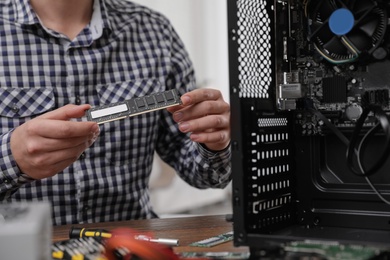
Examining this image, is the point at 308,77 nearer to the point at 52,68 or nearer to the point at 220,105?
the point at 220,105

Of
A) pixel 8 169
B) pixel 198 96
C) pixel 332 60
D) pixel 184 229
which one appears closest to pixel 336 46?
pixel 332 60

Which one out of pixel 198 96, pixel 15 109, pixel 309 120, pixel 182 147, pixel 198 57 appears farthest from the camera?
pixel 198 57

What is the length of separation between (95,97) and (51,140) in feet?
1.39

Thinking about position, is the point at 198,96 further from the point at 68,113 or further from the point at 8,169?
the point at 8,169

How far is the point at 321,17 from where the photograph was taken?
39.3 inches

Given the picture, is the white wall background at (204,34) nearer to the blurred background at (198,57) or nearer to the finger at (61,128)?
the blurred background at (198,57)

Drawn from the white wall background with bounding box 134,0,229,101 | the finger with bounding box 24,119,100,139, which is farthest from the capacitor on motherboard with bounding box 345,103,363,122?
the white wall background with bounding box 134,0,229,101

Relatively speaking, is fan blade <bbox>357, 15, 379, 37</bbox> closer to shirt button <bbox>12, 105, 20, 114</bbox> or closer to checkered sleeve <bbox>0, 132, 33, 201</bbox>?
checkered sleeve <bbox>0, 132, 33, 201</bbox>

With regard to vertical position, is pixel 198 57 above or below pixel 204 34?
below

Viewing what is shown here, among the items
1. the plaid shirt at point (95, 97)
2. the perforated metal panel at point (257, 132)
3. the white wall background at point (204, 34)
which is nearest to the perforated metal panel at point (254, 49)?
the perforated metal panel at point (257, 132)

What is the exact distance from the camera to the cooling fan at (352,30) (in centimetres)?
93

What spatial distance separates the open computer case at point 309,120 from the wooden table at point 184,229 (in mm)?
113

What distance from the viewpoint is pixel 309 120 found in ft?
3.37

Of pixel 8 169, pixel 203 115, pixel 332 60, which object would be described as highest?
pixel 332 60
